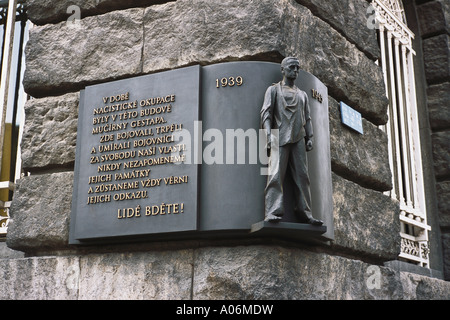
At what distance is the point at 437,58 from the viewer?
25.5ft

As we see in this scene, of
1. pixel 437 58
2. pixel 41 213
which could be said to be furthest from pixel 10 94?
pixel 437 58

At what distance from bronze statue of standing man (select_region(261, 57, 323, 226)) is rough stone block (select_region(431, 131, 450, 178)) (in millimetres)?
4320

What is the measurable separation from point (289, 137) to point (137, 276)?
1426 mm

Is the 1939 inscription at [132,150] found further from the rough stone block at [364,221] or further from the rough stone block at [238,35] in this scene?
the rough stone block at [364,221]

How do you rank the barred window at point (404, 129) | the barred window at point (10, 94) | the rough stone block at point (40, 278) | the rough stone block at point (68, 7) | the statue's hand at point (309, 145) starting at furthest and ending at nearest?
1. the barred window at point (404, 129)
2. the barred window at point (10, 94)
3. the rough stone block at point (68, 7)
4. the rough stone block at point (40, 278)
5. the statue's hand at point (309, 145)

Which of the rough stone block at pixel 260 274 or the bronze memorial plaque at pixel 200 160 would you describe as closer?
the rough stone block at pixel 260 274

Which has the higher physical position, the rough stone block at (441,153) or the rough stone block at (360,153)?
the rough stone block at (441,153)

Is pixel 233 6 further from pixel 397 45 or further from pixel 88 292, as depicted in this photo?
pixel 397 45

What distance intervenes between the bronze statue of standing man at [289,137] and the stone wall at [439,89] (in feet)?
14.2

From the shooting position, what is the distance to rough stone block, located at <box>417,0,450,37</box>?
7.75 meters

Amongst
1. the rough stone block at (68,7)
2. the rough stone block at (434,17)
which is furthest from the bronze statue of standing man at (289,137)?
the rough stone block at (434,17)

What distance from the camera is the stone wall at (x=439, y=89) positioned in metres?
7.38
